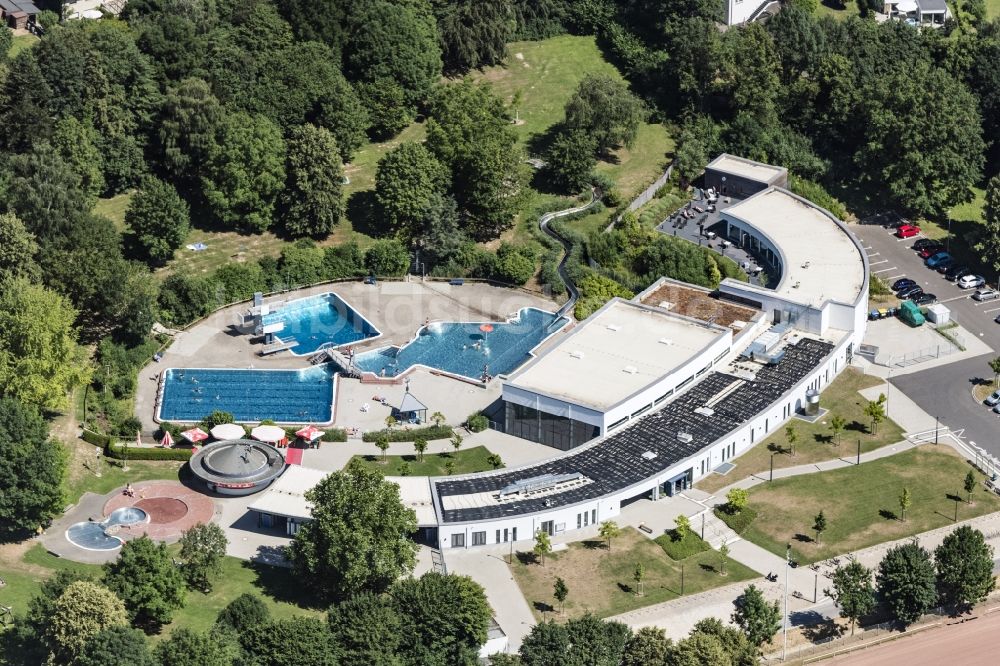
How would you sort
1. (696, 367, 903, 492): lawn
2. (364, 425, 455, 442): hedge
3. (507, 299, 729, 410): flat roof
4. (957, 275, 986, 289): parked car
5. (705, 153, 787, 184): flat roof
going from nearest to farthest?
(696, 367, 903, 492): lawn < (364, 425, 455, 442): hedge < (507, 299, 729, 410): flat roof < (957, 275, 986, 289): parked car < (705, 153, 787, 184): flat roof

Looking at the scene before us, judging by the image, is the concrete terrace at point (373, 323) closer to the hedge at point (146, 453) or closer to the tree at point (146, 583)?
the hedge at point (146, 453)

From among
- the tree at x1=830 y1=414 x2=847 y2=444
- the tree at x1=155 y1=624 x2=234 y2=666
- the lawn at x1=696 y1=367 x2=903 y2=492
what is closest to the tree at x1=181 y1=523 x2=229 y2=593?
the tree at x1=155 y1=624 x2=234 y2=666

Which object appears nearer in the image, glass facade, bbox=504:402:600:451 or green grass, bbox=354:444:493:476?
green grass, bbox=354:444:493:476

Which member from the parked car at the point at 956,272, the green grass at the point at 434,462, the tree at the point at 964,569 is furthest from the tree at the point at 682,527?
the parked car at the point at 956,272

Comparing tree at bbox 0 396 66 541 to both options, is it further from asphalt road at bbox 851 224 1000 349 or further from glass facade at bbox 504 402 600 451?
asphalt road at bbox 851 224 1000 349

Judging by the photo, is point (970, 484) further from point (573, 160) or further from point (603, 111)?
point (603, 111)

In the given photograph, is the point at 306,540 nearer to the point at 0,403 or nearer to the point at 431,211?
the point at 0,403
